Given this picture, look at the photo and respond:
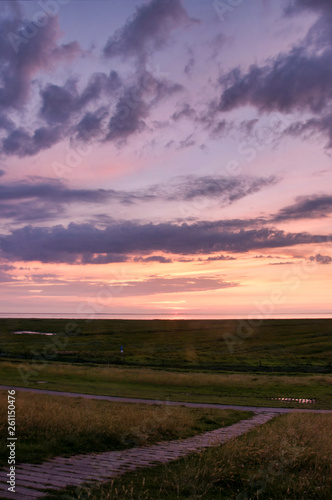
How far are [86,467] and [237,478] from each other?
3290 millimetres

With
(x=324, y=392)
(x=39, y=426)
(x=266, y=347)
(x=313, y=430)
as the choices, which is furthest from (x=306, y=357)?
(x=39, y=426)

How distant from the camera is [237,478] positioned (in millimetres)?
8758

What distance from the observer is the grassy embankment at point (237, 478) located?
773cm

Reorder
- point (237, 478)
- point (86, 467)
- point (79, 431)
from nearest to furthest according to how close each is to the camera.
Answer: point (237, 478)
point (86, 467)
point (79, 431)

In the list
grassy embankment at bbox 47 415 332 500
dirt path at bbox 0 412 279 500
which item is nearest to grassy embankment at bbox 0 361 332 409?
dirt path at bbox 0 412 279 500

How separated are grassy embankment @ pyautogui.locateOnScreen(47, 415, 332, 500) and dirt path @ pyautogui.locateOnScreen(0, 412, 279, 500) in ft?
1.44

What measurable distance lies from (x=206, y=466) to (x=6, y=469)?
410cm

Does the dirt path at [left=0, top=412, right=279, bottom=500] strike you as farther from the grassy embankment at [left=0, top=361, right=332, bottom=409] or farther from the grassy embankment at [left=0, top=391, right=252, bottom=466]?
the grassy embankment at [left=0, top=361, right=332, bottom=409]

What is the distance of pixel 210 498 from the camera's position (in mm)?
7758

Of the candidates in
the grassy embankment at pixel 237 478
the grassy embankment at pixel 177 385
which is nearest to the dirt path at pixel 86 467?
the grassy embankment at pixel 237 478

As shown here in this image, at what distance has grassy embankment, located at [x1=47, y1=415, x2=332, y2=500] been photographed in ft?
25.3

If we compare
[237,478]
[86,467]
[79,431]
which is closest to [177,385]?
[79,431]

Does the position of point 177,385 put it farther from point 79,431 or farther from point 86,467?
point 86,467

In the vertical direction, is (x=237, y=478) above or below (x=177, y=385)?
above
